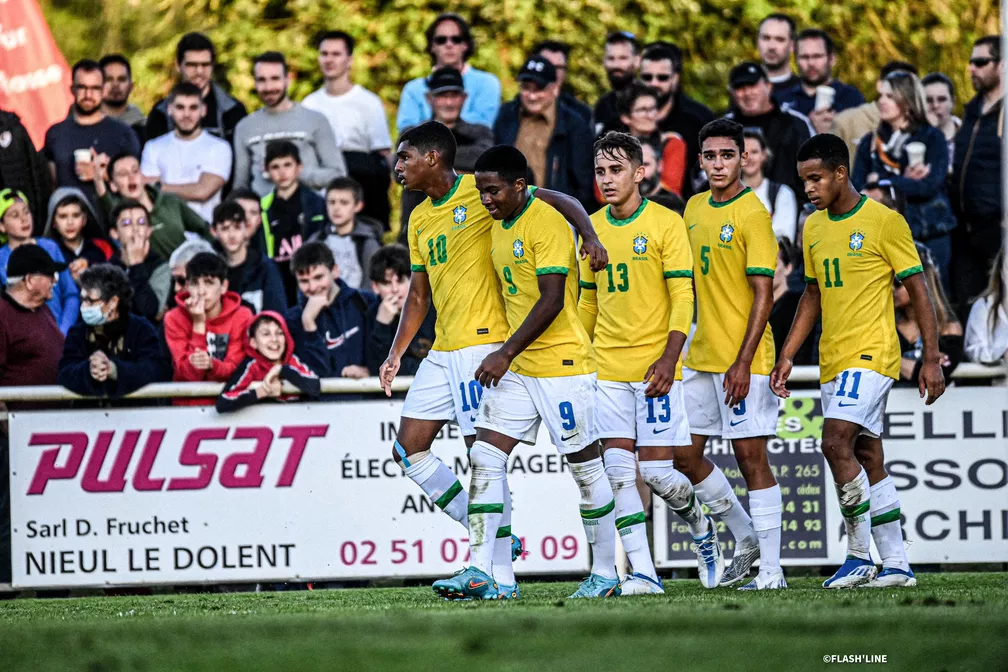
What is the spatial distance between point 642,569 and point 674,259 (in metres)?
1.71

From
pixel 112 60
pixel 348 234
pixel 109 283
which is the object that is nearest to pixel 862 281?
pixel 348 234

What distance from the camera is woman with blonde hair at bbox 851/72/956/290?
11500 millimetres

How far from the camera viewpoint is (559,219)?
7.95 m

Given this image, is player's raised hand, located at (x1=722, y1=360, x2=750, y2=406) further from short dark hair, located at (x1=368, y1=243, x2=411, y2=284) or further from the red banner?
the red banner

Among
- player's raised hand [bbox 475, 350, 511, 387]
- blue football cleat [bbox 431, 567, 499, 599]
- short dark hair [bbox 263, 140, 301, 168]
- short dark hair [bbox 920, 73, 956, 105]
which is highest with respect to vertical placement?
short dark hair [bbox 920, 73, 956, 105]

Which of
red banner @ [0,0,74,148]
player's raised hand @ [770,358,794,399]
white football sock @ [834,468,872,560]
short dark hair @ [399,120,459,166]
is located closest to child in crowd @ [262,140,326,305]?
red banner @ [0,0,74,148]

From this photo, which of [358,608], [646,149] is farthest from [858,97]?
[358,608]

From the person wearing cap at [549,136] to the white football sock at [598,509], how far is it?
14.1 ft

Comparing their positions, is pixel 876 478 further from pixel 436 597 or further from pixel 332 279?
pixel 332 279

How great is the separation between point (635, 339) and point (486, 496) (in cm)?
122

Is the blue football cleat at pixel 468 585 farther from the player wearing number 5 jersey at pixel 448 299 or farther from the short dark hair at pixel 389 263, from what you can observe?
the short dark hair at pixel 389 263

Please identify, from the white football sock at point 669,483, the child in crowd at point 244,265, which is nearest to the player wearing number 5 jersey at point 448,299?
the white football sock at point 669,483

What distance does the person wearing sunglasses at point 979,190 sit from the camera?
38.7 feet

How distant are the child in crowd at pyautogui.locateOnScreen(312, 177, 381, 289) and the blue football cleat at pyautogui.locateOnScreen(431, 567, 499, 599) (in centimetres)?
458
